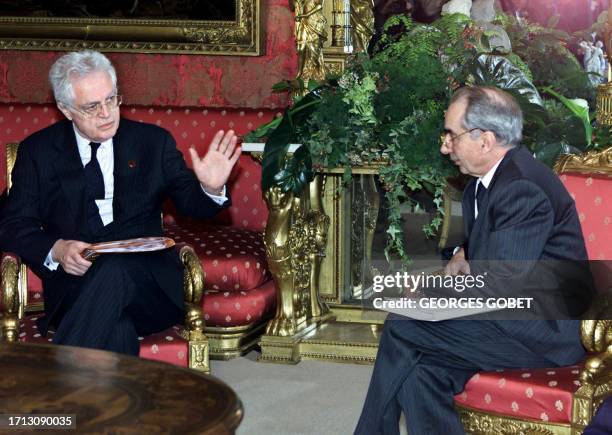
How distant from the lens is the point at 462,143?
3.73 meters

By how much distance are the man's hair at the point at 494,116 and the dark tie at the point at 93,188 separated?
1.39 m

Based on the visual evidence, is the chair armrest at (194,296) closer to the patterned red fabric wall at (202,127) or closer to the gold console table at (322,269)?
the gold console table at (322,269)

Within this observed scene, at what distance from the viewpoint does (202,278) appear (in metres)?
4.07

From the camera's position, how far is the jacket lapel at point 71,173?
4.12 metres

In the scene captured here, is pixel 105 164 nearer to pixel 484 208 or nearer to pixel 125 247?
pixel 125 247

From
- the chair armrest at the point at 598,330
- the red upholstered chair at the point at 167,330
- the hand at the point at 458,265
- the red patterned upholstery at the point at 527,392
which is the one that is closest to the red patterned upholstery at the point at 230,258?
the red upholstered chair at the point at 167,330

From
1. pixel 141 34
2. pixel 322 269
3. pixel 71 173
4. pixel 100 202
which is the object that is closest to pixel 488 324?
pixel 100 202

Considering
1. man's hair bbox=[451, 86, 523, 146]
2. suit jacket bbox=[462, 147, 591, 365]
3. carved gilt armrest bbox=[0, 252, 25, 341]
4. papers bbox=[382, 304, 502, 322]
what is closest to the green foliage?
man's hair bbox=[451, 86, 523, 146]

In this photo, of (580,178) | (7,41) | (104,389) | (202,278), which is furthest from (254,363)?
(104,389)

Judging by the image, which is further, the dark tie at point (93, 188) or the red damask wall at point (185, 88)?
the red damask wall at point (185, 88)

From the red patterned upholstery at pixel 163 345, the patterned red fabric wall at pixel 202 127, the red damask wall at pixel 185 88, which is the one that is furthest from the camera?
the red damask wall at pixel 185 88

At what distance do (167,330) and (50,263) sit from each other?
483 millimetres

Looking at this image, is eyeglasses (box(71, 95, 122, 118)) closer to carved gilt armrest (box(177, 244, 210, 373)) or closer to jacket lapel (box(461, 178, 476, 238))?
carved gilt armrest (box(177, 244, 210, 373))

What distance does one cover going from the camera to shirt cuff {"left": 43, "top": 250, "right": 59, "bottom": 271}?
13.0ft
